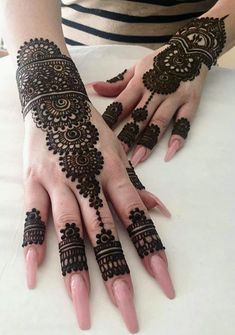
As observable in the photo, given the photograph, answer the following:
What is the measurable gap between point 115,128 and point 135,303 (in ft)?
1.01

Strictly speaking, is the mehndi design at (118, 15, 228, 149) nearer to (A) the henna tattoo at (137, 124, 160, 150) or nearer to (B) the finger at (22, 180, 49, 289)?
(A) the henna tattoo at (137, 124, 160, 150)

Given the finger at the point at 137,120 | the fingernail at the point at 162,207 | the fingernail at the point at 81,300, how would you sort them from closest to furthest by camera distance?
the fingernail at the point at 81,300, the fingernail at the point at 162,207, the finger at the point at 137,120

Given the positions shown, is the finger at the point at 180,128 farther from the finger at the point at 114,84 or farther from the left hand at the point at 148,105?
the finger at the point at 114,84

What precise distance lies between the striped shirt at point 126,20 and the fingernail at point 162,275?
657 mm

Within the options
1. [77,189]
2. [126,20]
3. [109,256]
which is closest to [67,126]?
[77,189]

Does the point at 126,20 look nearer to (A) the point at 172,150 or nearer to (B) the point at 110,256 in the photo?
(A) the point at 172,150

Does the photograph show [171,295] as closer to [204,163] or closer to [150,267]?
[150,267]

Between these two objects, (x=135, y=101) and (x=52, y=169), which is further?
(x=135, y=101)

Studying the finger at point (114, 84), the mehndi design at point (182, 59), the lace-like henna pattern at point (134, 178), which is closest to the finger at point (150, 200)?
the lace-like henna pattern at point (134, 178)

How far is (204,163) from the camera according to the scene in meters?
0.63

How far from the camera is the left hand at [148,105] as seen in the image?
2.19ft

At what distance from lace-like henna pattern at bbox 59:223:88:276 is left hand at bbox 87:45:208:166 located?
0.16m

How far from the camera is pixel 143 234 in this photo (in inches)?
20.4

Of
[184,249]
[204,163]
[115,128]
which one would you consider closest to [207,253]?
[184,249]
